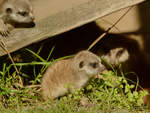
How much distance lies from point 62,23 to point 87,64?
2.07 feet

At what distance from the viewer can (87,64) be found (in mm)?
3441

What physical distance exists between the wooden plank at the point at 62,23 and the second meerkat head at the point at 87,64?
1.44 feet

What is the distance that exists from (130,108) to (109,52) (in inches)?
53.1

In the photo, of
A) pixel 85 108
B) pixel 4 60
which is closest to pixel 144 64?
pixel 85 108

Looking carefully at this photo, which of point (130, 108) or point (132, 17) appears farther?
point (132, 17)

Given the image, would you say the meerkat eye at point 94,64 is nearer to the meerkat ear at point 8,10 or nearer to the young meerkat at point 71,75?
the young meerkat at point 71,75

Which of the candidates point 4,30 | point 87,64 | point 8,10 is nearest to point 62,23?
point 87,64

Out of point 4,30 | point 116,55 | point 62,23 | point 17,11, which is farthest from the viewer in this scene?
point 116,55

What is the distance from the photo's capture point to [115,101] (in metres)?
3.25

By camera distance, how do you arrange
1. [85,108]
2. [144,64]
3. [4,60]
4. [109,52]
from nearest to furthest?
[85,108] < [4,60] < [109,52] < [144,64]

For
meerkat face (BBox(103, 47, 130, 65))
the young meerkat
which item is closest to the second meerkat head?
the young meerkat

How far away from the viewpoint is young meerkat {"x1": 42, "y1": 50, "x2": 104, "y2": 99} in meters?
3.42

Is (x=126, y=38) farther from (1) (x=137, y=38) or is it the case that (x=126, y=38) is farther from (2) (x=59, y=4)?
(2) (x=59, y=4)

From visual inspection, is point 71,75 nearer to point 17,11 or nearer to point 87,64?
point 87,64
